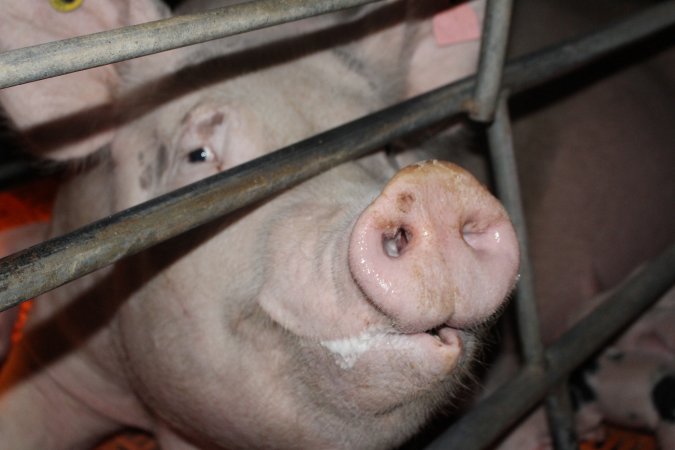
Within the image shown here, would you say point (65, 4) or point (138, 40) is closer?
point (138, 40)

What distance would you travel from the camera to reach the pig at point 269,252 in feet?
3.74

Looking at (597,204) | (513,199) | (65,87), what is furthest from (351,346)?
(597,204)

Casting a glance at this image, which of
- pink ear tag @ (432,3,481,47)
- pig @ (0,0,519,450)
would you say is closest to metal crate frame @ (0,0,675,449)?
pig @ (0,0,519,450)

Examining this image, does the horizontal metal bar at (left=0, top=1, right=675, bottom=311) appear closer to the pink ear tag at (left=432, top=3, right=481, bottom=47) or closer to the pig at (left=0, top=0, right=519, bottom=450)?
the pig at (left=0, top=0, right=519, bottom=450)

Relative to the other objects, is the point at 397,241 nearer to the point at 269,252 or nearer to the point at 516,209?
the point at 269,252

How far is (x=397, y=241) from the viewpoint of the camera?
1141 mm

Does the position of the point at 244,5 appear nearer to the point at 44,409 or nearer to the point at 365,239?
the point at 365,239

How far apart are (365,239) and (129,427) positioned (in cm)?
186

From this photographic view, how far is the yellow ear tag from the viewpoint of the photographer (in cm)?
163

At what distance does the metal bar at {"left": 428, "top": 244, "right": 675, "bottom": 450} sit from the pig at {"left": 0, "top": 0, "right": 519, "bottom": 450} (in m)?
0.23

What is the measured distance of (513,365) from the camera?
8.81ft

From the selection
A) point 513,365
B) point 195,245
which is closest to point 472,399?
point 513,365

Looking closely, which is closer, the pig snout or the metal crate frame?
the metal crate frame

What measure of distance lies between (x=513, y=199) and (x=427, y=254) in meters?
0.71
